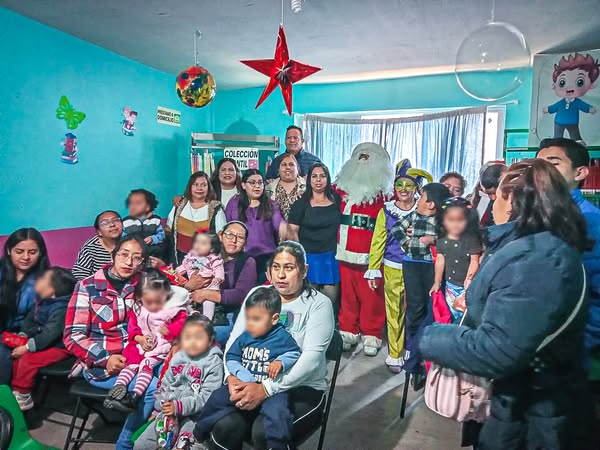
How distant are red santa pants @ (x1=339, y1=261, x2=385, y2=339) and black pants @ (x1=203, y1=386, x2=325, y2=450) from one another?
1925 mm

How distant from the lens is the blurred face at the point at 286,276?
6.22 feet

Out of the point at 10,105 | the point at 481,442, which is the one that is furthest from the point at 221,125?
the point at 481,442

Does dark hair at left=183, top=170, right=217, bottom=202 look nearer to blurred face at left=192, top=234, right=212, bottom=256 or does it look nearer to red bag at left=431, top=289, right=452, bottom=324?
blurred face at left=192, top=234, right=212, bottom=256

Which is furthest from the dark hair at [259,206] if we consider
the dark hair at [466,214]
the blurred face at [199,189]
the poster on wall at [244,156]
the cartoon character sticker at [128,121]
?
the cartoon character sticker at [128,121]

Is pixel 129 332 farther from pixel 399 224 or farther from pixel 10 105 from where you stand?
pixel 10 105

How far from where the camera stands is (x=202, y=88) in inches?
138

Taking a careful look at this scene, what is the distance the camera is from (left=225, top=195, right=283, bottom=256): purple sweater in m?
3.00

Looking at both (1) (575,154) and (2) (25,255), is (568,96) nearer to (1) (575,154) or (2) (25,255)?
(1) (575,154)

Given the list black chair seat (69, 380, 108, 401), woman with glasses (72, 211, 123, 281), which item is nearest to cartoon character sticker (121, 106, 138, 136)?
woman with glasses (72, 211, 123, 281)

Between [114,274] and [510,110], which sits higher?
[510,110]

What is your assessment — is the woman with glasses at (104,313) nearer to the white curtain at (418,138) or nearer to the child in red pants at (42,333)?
the child in red pants at (42,333)

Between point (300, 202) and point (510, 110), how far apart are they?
11.1 ft

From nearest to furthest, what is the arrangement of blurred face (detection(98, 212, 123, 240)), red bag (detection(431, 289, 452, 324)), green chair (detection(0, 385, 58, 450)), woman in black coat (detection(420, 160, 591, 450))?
woman in black coat (detection(420, 160, 591, 450)), green chair (detection(0, 385, 58, 450)), red bag (detection(431, 289, 452, 324)), blurred face (detection(98, 212, 123, 240))

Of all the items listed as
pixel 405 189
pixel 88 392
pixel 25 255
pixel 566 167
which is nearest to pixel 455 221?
pixel 566 167
